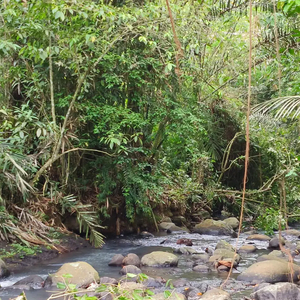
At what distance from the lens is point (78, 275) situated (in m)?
5.18

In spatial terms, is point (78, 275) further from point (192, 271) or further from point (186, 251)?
point (186, 251)

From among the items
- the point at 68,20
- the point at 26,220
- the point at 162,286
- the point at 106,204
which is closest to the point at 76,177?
Result: the point at 106,204

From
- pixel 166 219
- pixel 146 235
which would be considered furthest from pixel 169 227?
pixel 146 235

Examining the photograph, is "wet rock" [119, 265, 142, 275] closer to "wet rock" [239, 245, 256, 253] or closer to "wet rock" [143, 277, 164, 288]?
"wet rock" [143, 277, 164, 288]

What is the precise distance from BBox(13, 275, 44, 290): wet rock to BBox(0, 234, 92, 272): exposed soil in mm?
697

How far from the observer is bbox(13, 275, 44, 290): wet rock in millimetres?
5093

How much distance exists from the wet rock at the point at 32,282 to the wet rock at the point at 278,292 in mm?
2492

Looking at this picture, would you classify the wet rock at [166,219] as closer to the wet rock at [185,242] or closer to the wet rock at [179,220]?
the wet rock at [179,220]

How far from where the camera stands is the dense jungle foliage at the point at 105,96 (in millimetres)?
6586

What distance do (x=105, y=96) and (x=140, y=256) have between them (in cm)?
288

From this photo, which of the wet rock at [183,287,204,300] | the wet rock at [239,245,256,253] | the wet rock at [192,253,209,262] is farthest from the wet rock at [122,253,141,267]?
the wet rock at [239,245,256,253]

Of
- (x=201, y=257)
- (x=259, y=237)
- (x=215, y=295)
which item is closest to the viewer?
(x=215, y=295)

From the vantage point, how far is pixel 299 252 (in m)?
7.20

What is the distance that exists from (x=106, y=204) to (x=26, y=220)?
5.41 feet
